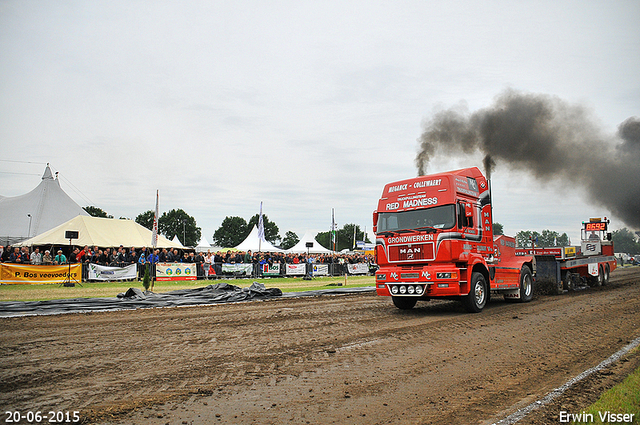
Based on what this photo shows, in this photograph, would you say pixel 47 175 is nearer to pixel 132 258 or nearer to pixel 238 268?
pixel 132 258

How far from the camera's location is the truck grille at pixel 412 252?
1122 centimetres

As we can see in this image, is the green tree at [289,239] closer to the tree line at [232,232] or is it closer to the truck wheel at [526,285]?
the tree line at [232,232]

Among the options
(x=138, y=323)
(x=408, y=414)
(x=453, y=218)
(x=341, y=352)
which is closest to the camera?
(x=408, y=414)

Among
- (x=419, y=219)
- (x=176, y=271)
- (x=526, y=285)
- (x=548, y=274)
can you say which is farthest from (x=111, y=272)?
(x=548, y=274)

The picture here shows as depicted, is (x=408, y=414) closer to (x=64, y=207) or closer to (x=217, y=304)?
(x=217, y=304)

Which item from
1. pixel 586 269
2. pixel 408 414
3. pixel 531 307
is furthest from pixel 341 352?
pixel 586 269

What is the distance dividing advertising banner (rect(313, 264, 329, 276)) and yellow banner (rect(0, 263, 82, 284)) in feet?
49.7

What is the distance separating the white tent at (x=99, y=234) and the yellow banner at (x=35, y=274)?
642 centimetres

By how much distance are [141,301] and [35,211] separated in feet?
91.1

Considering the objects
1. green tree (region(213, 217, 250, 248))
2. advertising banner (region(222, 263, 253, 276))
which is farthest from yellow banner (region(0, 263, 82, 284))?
green tree (region(213, 217, 250, 248))

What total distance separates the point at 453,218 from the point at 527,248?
6.96m

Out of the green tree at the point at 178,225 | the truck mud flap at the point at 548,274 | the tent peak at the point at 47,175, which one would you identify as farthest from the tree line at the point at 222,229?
the truck mud flap at the point at 548,274

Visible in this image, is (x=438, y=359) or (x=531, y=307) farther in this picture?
(x=531, y=307)

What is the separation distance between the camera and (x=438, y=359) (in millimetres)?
6629
